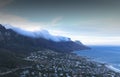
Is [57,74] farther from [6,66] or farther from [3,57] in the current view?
[3,57]

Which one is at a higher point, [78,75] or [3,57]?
[3,57]

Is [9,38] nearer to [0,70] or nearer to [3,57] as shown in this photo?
[3,57]

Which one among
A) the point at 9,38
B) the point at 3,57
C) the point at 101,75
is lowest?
the point at 101,75

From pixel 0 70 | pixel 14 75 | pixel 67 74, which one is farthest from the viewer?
pixel 67 74

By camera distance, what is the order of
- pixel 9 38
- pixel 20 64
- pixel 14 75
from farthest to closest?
1. pixel 9 38
2. pixel 20 64
3. pixel 14 75

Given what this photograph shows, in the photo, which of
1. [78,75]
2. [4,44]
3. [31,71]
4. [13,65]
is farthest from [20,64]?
[4,44]

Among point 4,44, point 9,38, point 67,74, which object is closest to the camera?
point 67,74

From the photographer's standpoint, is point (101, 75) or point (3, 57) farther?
point (3, 57)

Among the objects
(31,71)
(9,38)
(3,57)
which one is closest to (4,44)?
(9,38)

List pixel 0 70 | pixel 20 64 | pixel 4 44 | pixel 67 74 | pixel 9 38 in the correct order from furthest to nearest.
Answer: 1. pixel 9 38
2. pixel 4 44
3. pixel 20 64
4. pixel 67 74
5. pixel 0 70
